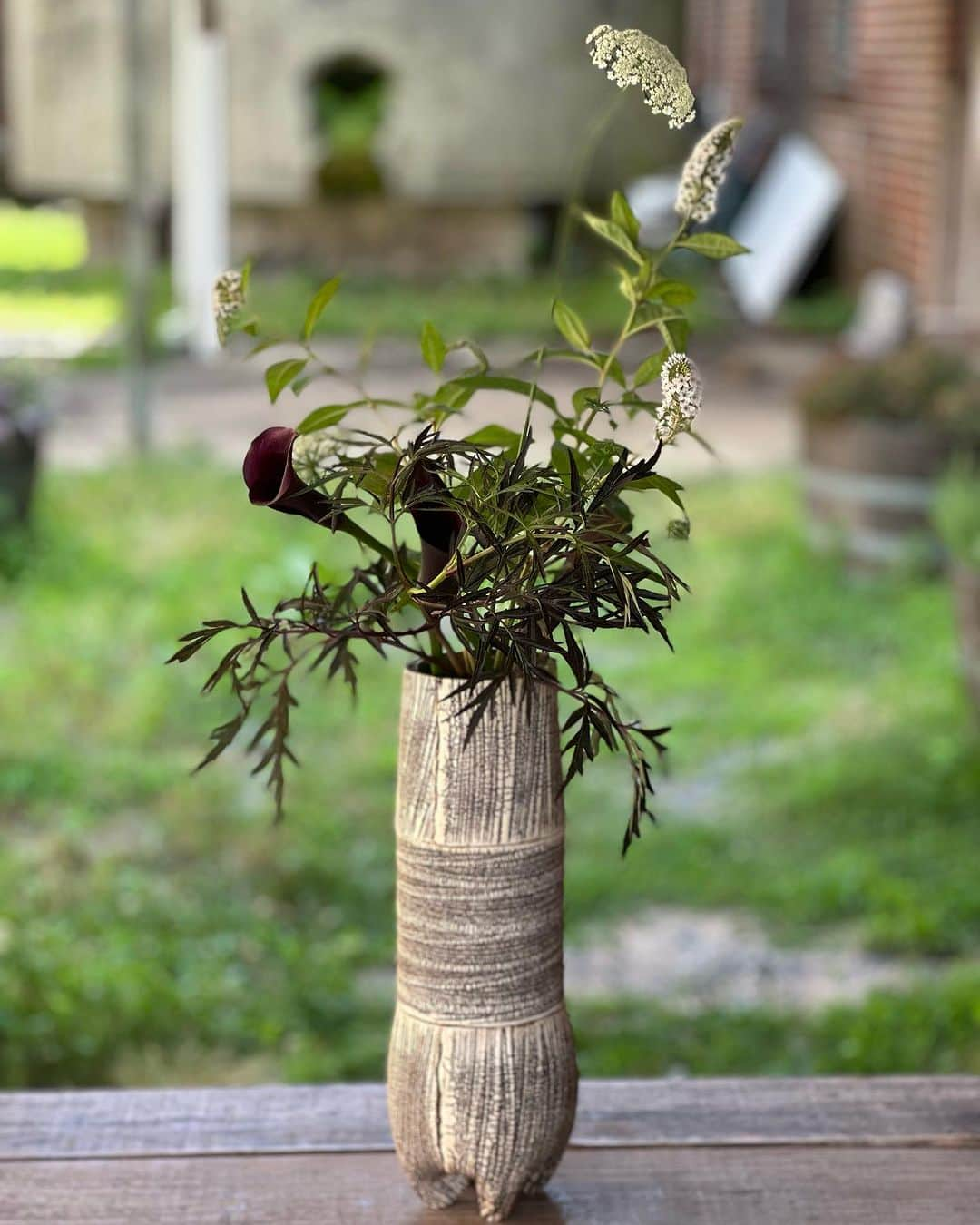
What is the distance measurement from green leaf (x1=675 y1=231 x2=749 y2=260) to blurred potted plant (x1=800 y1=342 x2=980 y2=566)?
12.6 ft

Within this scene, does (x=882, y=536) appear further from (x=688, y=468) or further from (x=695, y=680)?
(x=688, y=468)

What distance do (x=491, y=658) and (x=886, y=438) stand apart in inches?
158

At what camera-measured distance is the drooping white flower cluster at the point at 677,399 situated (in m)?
1.07

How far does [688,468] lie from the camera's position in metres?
6.59

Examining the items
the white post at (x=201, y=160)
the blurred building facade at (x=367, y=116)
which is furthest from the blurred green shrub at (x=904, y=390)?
the blurred building facade at (x=367, y=116)

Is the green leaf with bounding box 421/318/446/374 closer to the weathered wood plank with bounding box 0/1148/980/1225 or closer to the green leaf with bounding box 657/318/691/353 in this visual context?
the green leaf with bounding box 657/318/691/353

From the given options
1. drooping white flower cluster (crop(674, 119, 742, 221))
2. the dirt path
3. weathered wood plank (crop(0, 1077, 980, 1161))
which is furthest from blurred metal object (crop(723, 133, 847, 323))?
drooping white flower cluster (crop(674, 119, 742, 221))

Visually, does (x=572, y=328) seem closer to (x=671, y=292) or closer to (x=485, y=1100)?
(x=671, y=292)

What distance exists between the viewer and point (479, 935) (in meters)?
1.18

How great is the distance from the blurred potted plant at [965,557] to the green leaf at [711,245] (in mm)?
2593

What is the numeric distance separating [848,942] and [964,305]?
4.83 meters

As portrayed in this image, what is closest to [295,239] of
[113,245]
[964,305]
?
[113,245]

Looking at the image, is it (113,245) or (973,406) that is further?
(113,245)

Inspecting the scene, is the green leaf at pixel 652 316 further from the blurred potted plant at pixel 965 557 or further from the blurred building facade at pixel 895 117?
the blurred building facade at pixel 895 117
